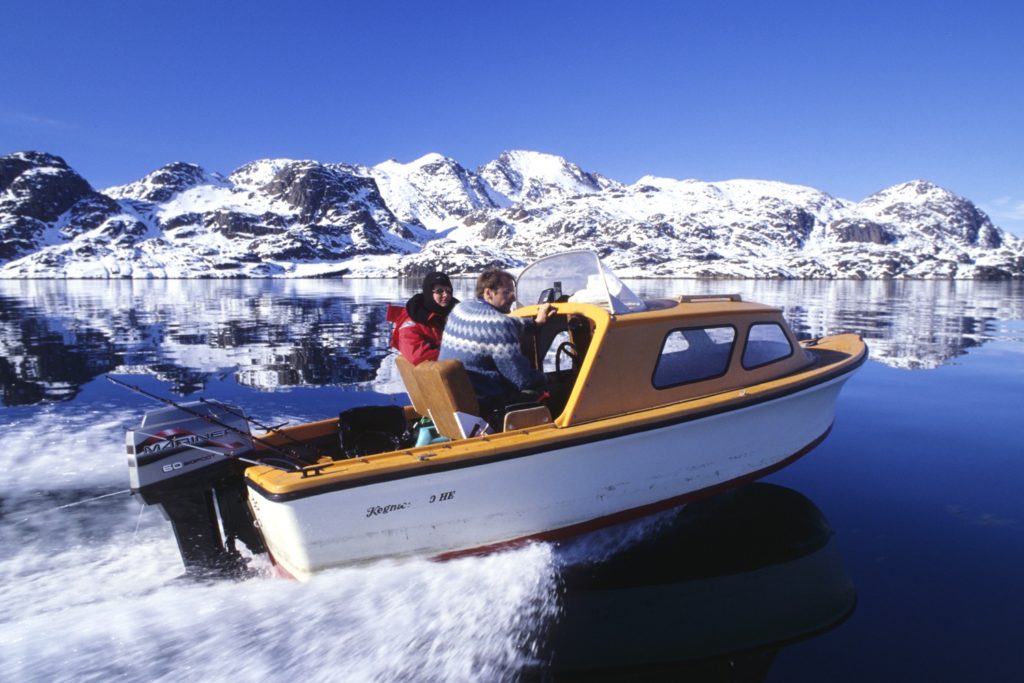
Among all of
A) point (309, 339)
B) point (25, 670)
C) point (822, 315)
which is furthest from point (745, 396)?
point (822, 315)

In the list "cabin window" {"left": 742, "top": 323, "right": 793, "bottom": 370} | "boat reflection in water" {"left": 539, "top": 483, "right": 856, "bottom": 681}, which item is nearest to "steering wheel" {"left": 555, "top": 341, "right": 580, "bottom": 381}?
"cabin window" {"left": 742, "top": 323, "right": 793, "bottom": 370}

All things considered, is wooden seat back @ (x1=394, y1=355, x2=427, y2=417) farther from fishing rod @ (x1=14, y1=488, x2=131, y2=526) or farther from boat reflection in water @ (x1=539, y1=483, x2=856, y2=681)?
fishing rod @ (x1=14, y1=488, x2=131, y2=526)

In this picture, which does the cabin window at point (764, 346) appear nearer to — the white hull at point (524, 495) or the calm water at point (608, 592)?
the white hull at point (524, 495)

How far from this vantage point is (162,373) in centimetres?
1268

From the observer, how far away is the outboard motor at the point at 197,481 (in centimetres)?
446

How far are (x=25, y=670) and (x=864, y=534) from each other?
244 inches

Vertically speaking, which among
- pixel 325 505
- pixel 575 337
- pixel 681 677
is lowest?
pixel 681 677

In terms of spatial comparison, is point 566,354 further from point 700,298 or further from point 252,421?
point 252,421

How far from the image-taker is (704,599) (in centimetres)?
445

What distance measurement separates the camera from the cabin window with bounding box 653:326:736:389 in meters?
5.34

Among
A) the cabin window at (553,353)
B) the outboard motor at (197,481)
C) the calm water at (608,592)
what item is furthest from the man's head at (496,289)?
the outboard motor at (197,481)

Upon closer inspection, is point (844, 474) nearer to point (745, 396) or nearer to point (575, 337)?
point (745, 396)

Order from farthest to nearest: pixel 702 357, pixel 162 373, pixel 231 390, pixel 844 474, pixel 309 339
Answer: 1. pixel 309 339
2. pixel 162 373
3. pixel 231 390
4. pixel 844 474
5. pixel 702 357

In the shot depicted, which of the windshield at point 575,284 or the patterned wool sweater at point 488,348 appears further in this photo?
the windshield at point 575,284
